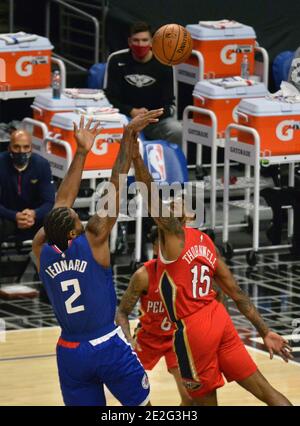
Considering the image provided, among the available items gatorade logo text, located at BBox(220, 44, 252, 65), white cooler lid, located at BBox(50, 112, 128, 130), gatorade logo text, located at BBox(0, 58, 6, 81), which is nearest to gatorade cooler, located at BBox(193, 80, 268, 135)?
white cooler lid, located at BBox(50, 112, 128, 130)

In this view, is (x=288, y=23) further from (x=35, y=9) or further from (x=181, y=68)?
(x=35, y=9)

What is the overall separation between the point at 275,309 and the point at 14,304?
244 cm

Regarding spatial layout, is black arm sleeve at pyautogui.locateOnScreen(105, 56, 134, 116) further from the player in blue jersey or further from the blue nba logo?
the player in blue jersey

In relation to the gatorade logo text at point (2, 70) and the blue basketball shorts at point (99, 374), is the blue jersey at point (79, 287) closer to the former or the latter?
the blue basketball shorts at point (99, 374)

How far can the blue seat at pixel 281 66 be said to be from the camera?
63.2 ft

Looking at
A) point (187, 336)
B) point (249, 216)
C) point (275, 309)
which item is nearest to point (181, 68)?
point (249, 216)

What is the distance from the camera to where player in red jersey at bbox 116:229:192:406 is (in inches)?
486

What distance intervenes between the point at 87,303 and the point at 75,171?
92 centimetres

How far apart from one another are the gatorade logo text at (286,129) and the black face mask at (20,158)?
2.68m

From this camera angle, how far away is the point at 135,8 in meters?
19.4

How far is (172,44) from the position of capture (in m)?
15.4

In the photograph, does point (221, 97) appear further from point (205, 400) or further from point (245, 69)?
point (205, 400)

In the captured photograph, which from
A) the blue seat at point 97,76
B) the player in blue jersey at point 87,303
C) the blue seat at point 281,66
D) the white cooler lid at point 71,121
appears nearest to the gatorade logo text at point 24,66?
the blue seat at point 97,76

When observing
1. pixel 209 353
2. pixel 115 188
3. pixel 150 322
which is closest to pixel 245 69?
pixel 150 322
